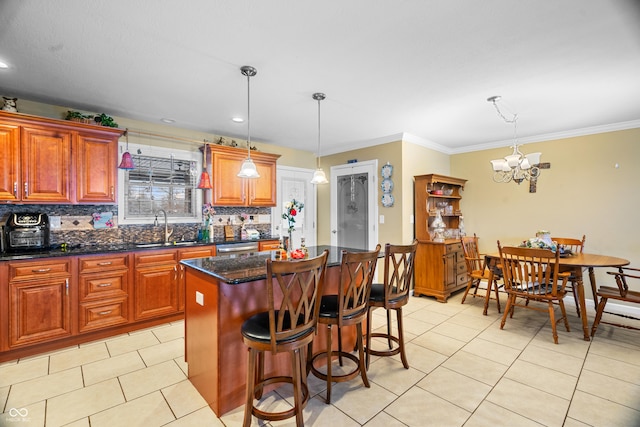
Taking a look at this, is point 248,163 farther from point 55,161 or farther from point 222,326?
point 55,161

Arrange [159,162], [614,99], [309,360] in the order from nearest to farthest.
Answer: [309,360] → [614,99] → [159,162]

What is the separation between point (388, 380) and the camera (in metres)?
2.35

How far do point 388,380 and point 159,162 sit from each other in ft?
12.7

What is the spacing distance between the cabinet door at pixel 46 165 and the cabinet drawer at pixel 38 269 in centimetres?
69

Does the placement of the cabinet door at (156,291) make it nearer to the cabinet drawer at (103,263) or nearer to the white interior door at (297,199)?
the cabinet drawer at (103,263)

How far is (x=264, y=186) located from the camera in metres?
4.79

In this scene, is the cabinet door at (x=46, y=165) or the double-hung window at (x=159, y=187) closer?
the cabinet door at (x=46, y=165)

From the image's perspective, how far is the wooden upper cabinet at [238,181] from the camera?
4297mm

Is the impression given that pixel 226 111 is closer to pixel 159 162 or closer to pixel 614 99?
pixel 159 162

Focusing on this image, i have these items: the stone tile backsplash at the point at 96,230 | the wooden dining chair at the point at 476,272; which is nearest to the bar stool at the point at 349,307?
the wooden dining chair at the point at 476,272

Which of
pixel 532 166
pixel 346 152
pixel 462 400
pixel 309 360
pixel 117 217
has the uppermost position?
pixel 346 152

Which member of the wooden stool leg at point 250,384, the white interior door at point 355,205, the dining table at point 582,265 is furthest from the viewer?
the white interior door at point 355,205

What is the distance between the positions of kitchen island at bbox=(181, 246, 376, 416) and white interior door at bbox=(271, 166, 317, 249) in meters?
3.01

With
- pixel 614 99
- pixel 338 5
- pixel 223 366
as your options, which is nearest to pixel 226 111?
pixel 338 5
